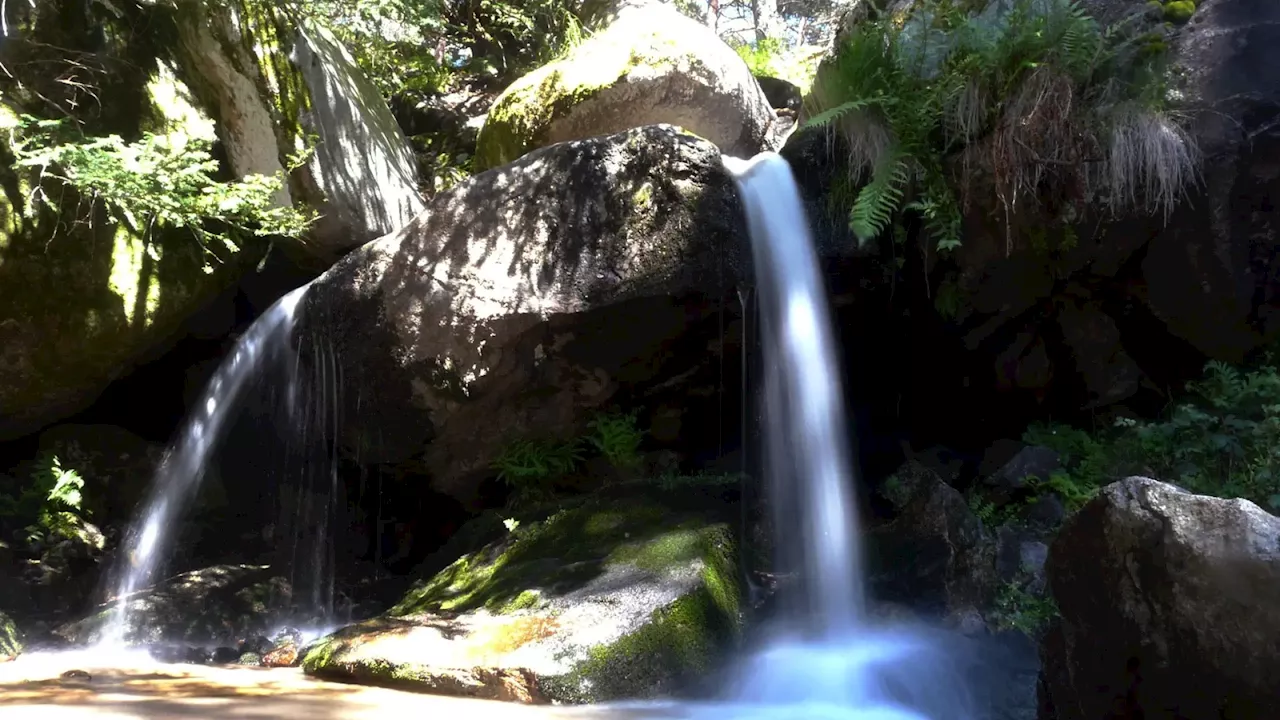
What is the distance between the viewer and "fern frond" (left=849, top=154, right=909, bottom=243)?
5.09 m

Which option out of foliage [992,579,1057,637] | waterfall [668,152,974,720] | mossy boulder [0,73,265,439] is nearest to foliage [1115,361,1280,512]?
foliage [992,579,1057,637]

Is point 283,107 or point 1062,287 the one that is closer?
point 1062,287

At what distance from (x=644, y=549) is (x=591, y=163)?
2857 millimetres

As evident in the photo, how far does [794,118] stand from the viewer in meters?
8.79

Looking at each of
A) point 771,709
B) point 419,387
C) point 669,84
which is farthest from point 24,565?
point 669,84

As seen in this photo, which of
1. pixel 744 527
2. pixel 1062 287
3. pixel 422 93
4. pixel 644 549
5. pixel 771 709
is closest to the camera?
pixel 771 709

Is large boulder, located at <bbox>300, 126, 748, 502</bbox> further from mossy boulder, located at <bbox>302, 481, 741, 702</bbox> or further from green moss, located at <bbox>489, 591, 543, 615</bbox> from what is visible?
green moss, located at <bbox>489, 591, 543, 615</bbox>

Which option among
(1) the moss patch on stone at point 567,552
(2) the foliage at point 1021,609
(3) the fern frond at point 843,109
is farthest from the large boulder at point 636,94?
(2) the foliage at point 1021,609

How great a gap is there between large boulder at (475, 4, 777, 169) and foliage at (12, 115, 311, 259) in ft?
8.04

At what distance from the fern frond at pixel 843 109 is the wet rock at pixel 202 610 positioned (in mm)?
4978

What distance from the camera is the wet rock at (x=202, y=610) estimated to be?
4.98 metres

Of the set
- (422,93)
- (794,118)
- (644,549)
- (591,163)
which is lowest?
(644,549)

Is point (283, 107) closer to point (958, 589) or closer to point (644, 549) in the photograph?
point (644, 549)

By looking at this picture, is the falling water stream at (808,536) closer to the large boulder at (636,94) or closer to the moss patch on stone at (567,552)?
the moss patch on stone at (567,552)
